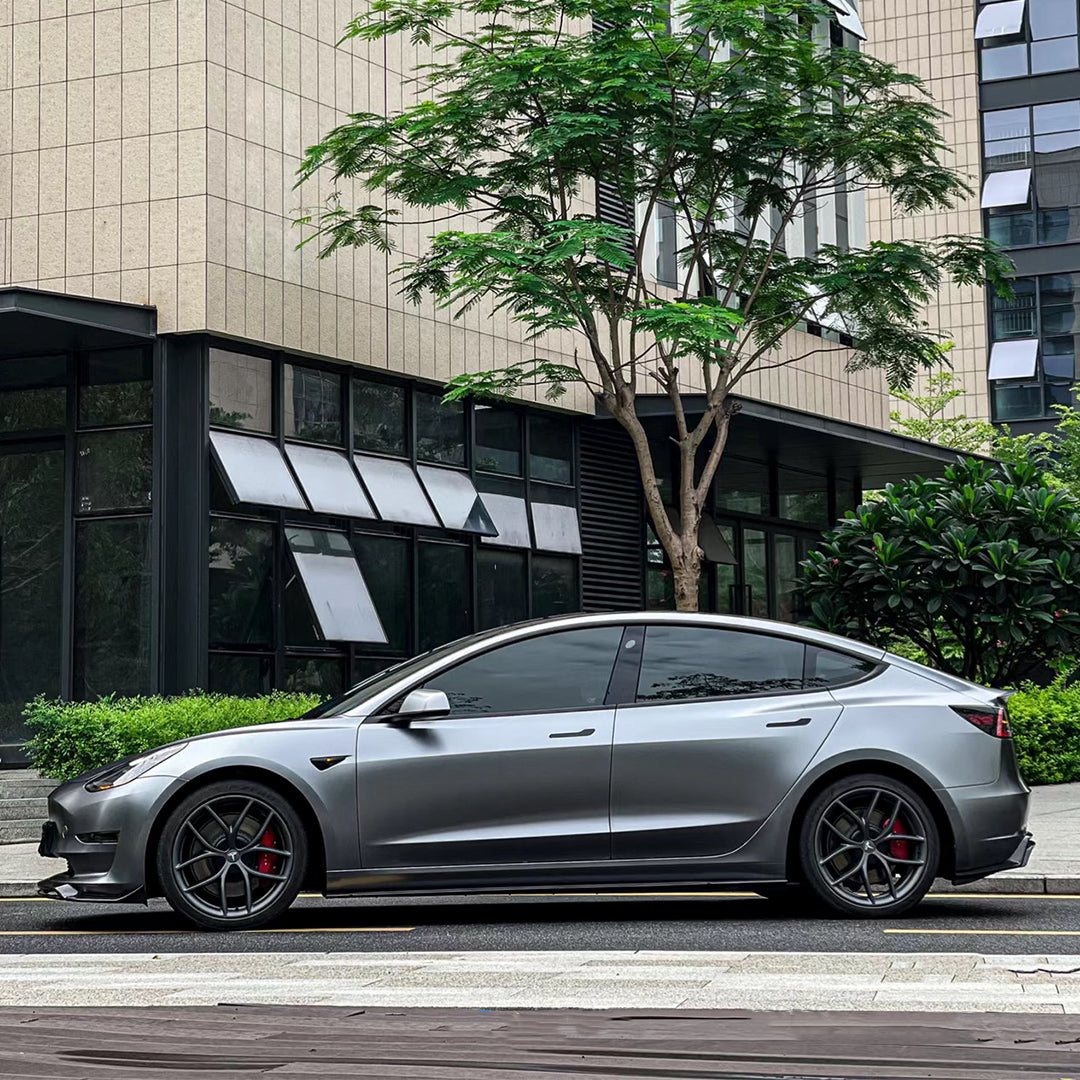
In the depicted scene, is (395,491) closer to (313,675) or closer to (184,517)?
(313,675)

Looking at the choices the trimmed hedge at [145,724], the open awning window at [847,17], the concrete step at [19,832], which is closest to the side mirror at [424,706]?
the trimmed hedge at [145,724]

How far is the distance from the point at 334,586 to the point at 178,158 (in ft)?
16.2

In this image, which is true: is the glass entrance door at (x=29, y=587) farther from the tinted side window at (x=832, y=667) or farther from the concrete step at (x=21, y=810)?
the tinted side window at (x=832, y=667)

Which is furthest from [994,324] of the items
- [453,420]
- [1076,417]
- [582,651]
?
[582,651]

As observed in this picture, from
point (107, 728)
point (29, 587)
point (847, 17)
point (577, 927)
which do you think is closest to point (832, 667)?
point (577, 927)

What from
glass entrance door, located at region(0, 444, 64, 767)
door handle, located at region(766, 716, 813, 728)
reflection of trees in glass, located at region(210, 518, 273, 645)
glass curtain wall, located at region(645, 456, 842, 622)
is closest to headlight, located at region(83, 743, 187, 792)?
door handle, located at region(766, 716, 813, 728)

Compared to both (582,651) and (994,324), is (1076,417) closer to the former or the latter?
(994,324)

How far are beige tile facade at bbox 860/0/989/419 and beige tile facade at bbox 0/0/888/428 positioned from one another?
108 feet

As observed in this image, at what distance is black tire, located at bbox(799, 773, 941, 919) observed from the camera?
30.5 feet

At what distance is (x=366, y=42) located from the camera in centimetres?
2170

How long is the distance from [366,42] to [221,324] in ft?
15.2

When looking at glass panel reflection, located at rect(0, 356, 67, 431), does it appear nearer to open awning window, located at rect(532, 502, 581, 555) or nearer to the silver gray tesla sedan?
open awning window, located at rect(532, 502, 581, 555)

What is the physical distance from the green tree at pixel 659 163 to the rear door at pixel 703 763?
7.56 m

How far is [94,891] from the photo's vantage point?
9.16 meters
